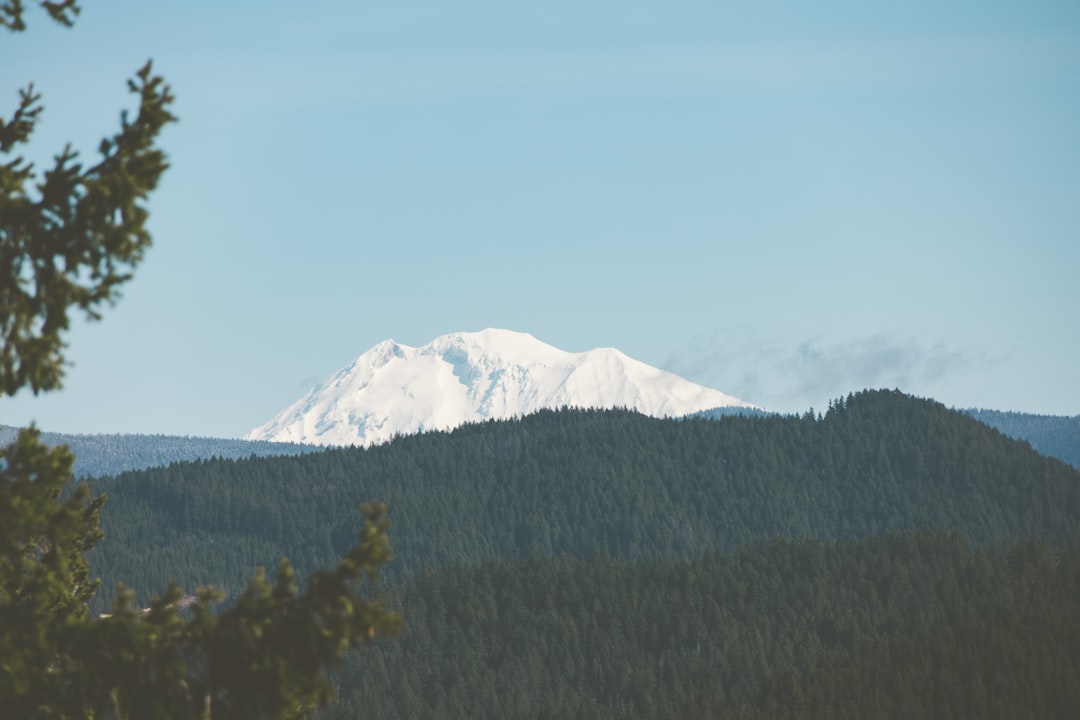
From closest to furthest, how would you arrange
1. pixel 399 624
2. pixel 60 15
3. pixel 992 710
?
pixel 399 624, pixel 60 15, pixel 992 710

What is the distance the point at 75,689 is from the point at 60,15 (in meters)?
9.81

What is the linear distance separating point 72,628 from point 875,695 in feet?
546

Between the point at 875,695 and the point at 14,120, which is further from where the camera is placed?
the point at 875,695

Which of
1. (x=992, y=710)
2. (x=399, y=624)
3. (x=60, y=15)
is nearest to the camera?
(x=399, y=624)

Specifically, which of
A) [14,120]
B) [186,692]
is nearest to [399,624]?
[186,692]

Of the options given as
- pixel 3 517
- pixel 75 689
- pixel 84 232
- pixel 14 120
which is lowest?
pixel 75 689

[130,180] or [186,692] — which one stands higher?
[130,180]

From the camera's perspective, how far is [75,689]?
2261 cm

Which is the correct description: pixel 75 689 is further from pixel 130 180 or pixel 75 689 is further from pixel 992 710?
pixel 992 710

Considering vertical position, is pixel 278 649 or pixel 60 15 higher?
pixel 60 15

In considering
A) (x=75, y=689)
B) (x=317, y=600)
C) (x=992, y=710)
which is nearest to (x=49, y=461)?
(x=75, y=689)

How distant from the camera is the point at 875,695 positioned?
7013 inches

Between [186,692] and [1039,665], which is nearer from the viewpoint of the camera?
[186,692]

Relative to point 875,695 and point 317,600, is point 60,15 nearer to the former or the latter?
point 317,600
